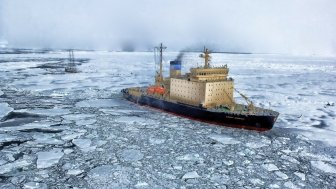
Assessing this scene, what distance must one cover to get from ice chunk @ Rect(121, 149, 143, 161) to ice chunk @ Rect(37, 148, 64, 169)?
7.95ft

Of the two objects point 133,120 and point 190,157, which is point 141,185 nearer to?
point 190,157

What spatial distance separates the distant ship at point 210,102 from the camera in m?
16.2

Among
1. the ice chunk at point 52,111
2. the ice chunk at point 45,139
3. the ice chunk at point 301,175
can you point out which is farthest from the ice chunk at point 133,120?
the ice chunk at point 301,175

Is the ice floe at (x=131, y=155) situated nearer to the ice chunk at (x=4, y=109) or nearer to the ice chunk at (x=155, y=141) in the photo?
the ice chunk at (x=155, y=141)

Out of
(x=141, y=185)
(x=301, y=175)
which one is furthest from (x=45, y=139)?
Result: (x=301, y=175)

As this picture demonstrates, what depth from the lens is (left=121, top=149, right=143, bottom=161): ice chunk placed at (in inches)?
450

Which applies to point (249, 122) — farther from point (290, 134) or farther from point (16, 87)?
point (16, 87)

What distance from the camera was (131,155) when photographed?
1176cm

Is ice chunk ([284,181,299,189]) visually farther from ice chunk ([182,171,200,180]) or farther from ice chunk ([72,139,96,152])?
ice chunk ([72,139,96,152])

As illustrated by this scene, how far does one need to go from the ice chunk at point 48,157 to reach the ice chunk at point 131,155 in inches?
95.5

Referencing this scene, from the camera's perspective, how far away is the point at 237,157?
11852 mm

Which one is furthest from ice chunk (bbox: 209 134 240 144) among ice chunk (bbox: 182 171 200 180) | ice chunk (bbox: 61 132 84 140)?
ice chunk (bbox: 61 132 84 140)

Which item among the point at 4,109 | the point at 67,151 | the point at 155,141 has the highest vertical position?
the point at 4,109

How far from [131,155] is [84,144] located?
2507mm
